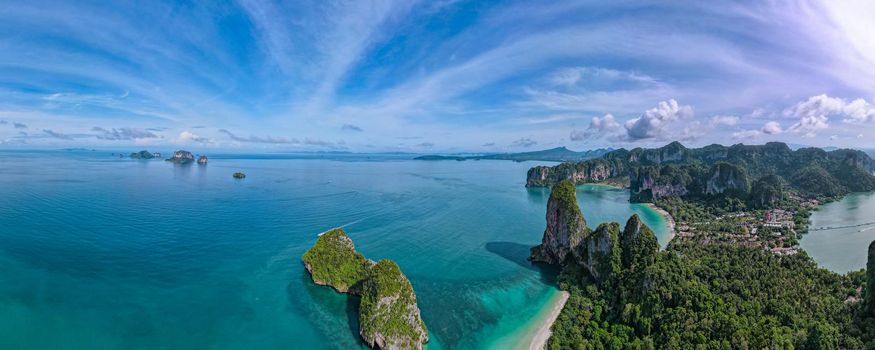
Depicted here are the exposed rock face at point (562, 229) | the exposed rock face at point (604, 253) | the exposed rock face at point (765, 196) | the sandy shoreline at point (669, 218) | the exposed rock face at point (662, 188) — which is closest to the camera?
the exposed rock face at point (604, 253)

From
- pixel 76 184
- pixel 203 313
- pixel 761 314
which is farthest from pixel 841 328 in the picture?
pixel 76 184

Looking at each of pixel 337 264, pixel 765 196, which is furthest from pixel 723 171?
pixel 337 264

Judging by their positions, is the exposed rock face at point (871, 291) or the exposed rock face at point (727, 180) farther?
the exposed rock face at point (727, 180)

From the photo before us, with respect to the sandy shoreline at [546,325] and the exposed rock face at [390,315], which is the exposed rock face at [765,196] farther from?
the exposed rock face at [390,315]

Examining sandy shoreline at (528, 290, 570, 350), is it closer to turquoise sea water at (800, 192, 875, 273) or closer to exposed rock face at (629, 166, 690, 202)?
turquoise sea water at (800, 192, 875, 273)

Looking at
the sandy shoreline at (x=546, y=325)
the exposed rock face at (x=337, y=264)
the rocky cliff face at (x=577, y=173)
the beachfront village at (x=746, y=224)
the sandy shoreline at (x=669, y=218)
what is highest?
the rocky cliff face at (x=577, y=173)

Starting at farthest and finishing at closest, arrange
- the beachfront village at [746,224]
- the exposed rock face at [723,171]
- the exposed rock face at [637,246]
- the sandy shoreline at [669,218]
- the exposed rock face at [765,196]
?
the exposed rock face at [723,171]
the exposed rock face at [765,196]
the sandy shoreline at [669,218]
the beachfront village at [746,224]
the exposed rock face at [637,246]

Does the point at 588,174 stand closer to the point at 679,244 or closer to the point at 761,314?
the point at 679,244

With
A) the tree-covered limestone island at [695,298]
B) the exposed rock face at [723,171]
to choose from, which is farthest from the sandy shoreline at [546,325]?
the exposed rock face at [723,171]
